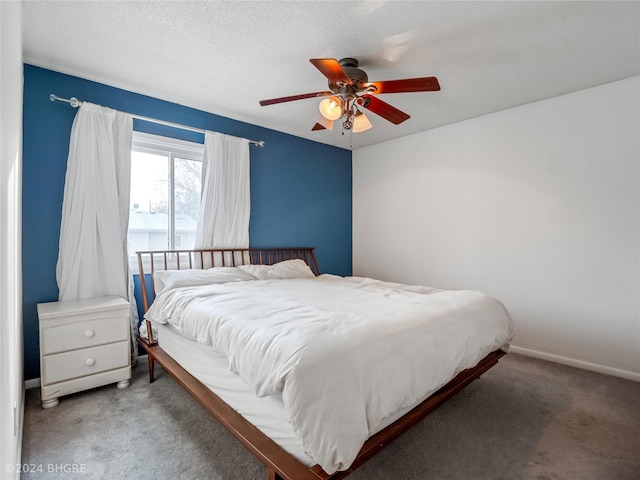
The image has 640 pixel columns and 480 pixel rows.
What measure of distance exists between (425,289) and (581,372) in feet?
5.53

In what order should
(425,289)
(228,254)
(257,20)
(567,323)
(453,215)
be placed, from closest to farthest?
(257,20) < (425,289) < (567,323) < (228,254) < (453,215)

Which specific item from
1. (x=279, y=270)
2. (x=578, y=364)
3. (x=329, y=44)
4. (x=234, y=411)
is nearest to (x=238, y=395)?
(x=234, y=411)

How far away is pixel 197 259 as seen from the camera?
3428mm

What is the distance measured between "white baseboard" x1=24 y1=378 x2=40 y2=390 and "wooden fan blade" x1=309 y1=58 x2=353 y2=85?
3191 mm

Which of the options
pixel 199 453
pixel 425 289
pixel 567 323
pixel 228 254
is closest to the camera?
pixel 199 453

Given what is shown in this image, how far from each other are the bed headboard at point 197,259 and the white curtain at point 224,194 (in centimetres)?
9

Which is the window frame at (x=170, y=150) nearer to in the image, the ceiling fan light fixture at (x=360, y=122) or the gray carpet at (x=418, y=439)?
the gray carpet at (x=418, y=439)

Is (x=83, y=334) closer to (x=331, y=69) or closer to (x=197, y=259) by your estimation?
(x=197, y=259)

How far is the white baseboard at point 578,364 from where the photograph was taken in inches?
110

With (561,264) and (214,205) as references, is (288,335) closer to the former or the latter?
(214,205)

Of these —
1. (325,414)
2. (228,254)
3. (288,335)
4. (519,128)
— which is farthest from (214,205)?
(519,128)

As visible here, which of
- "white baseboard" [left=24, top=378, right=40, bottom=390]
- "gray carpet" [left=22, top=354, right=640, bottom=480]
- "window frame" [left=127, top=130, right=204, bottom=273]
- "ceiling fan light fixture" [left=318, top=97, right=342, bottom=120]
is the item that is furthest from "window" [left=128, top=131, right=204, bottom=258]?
"ceiling fan light fixture" [left=318, top=97, right=342, bottom=120]

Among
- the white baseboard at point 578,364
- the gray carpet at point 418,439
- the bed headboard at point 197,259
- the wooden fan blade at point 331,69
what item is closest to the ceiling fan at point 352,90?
the wooden fan blade at point 331,69

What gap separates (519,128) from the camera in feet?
11.2
